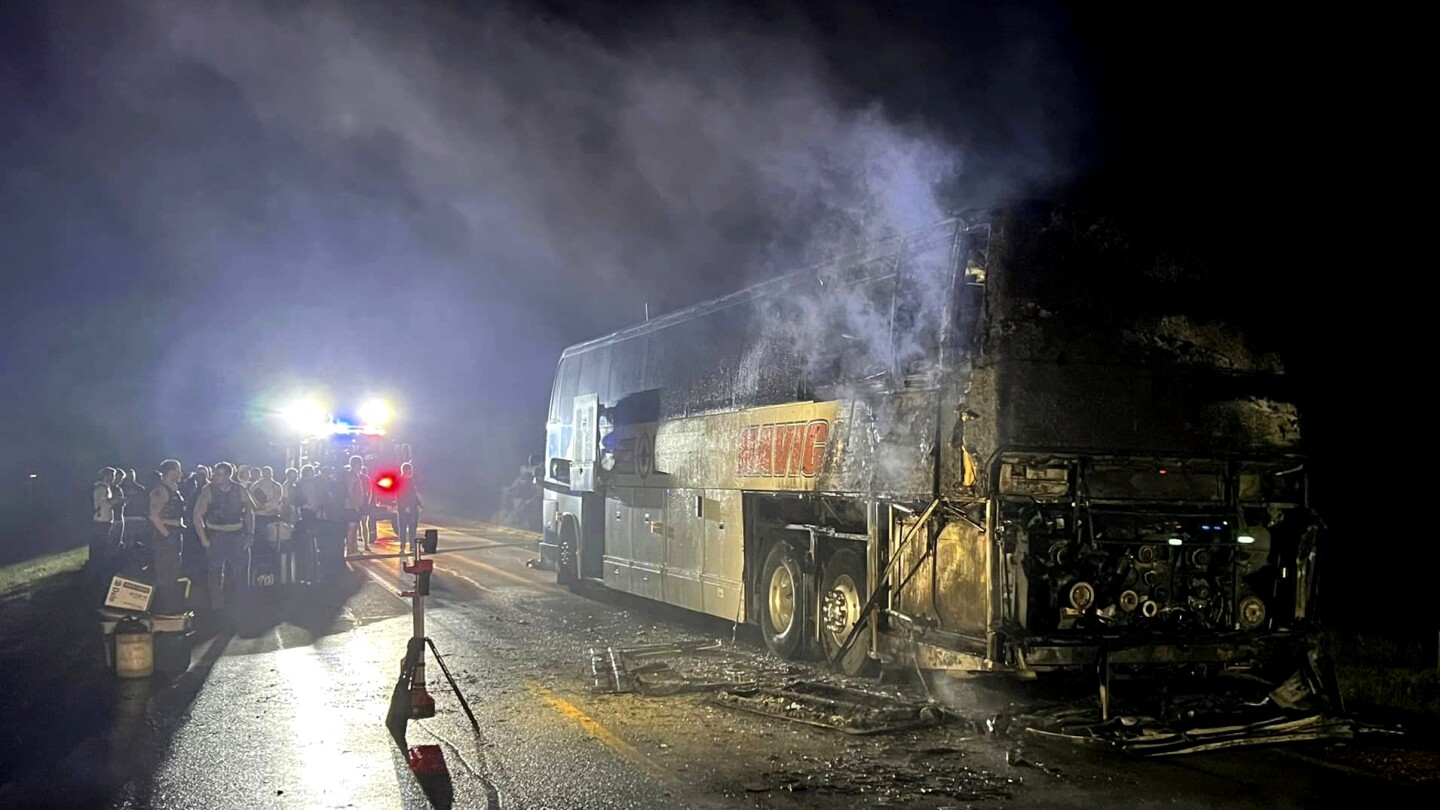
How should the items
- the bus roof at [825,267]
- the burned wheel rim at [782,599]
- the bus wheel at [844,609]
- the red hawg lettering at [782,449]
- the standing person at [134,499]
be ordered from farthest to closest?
the standing person at [134,499] < the burned wheel rim at [782,599] < the red hawg lettering at [782,449] < the bus wheel at [844,609] < the bus roof at [825,267]

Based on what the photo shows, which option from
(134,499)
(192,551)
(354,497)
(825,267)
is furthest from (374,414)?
(825,267)

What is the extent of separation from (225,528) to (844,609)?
32.4ft

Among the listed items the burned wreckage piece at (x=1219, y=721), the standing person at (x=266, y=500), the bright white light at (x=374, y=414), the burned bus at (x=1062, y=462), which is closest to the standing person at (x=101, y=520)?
the standing person at (x=266, y=500)

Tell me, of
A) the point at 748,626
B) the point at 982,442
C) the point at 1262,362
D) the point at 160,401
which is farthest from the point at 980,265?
the point at 160,401

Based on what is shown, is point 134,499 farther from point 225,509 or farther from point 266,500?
point 266,500

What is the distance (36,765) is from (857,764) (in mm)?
5063

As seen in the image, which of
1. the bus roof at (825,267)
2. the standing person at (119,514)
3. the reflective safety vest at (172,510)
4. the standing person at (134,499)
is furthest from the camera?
the standing person at (134,499)

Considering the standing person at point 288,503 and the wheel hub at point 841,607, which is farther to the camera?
the standing person at point 288,503

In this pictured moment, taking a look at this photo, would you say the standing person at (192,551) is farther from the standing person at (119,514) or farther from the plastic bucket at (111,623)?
the plastic bucket at (111,623)

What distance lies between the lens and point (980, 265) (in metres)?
8.45

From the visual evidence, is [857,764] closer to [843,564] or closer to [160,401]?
[843,564]

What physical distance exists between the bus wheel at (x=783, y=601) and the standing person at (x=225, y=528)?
8022mm

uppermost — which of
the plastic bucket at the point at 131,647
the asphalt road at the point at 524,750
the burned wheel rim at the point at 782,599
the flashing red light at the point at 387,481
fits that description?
the flashing red light at the point at 387,481

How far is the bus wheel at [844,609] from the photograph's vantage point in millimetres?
9961
